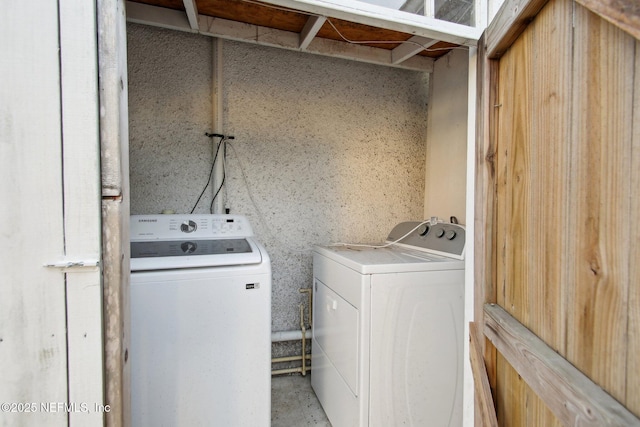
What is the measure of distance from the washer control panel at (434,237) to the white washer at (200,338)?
923 millimetres

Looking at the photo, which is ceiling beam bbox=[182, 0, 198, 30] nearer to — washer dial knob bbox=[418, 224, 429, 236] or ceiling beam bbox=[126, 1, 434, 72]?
ceiling beam bbox=[126, 1, 434, 72]

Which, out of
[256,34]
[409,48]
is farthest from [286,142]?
[409,48]

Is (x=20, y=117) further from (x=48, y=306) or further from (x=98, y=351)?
(x=98, y=351)

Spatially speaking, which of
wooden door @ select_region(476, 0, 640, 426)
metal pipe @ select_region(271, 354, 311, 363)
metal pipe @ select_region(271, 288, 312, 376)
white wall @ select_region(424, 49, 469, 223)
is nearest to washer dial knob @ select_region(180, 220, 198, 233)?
metal pipe @ select_region(271, 288, 312, 376)

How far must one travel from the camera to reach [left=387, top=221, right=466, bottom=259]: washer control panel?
1.53 m

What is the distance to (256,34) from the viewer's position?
1.81 metres

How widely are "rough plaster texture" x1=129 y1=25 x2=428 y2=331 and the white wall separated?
0.34ft

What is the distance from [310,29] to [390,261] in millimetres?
1320

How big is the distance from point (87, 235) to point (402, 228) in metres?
1.74

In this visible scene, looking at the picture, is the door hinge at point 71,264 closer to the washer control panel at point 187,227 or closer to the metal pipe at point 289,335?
the washer control panel at point 187,227

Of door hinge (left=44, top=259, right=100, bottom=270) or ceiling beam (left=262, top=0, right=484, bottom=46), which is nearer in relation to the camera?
door hinge (left=44, top=259, right=100, bottom=270)

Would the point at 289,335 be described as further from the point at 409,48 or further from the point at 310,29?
the point at 409,48

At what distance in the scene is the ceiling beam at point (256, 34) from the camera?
1.65 m

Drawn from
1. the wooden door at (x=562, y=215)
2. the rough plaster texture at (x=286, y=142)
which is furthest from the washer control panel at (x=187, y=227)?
the wooden door at (x=562, y=215)
